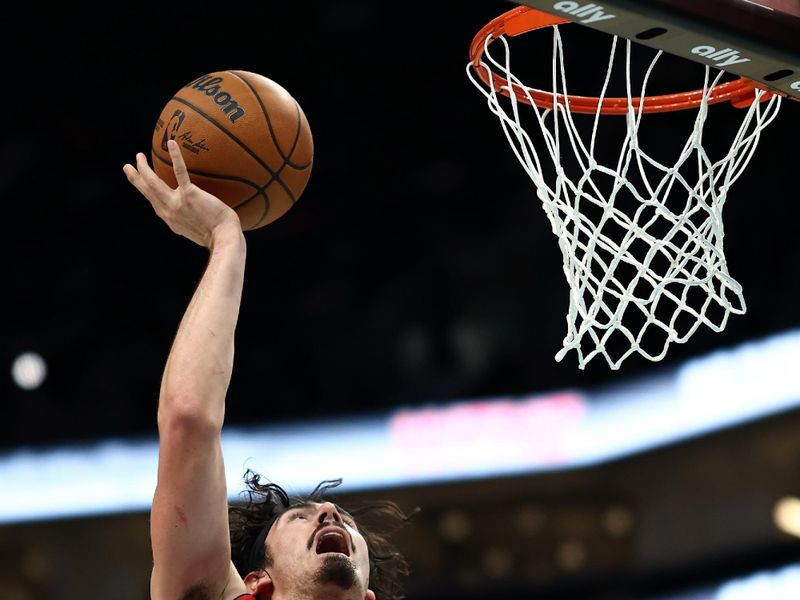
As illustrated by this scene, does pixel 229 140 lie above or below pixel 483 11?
below

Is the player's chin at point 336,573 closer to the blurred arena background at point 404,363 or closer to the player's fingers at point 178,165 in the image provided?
the player's fingers at point 178,165

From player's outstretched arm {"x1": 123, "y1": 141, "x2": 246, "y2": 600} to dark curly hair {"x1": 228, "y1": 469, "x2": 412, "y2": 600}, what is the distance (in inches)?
23.6

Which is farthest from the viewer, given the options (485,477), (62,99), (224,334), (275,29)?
(485,477)

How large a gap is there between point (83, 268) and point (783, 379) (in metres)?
5.75

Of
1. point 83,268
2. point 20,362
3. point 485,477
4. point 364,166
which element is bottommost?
point 485,477

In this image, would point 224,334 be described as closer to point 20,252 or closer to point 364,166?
point 364,166

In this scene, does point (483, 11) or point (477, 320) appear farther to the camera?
point (477, 320)

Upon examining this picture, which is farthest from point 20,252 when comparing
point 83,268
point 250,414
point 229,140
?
point 229,140

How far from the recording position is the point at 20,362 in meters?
10.0

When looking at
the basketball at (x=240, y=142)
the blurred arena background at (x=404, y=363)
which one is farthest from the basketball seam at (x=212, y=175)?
the blurred arena background at (x=404, y=363)

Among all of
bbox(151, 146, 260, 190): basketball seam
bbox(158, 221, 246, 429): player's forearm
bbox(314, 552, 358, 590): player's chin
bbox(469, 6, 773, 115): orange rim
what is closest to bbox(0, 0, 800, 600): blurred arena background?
bbox(469, 6, 773, 115): orange rim

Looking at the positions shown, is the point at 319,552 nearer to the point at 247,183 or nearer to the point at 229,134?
the point at 247,183

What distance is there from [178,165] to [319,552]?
0.96 m

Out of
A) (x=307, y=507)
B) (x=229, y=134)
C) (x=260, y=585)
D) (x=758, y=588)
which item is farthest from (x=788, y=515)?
(x=229, y=134)
